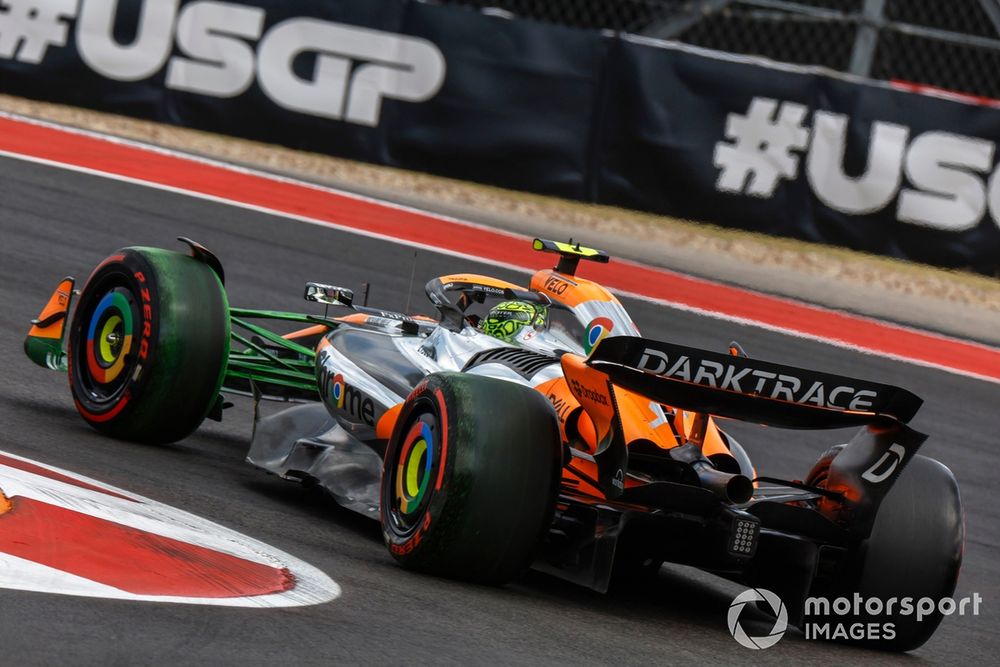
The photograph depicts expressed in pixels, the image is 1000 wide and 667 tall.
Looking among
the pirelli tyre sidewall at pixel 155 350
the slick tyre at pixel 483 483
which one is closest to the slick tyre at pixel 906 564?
the slick tyre at pixel 483 483

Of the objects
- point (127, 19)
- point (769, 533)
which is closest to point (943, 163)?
point (127, 19)

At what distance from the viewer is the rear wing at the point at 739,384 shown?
451 cm

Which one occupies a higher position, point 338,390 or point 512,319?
point 512,319

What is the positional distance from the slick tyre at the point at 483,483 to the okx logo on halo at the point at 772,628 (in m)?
0.75

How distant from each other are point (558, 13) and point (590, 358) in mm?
15927

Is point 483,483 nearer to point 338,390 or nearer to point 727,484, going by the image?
point 727,484

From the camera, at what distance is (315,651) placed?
368 centimetres

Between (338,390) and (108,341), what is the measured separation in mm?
953

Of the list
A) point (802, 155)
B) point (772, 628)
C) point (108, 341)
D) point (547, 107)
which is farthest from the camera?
point (547, 107)

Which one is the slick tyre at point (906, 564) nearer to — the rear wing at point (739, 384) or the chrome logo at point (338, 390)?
the rear wing at point (739, 384)

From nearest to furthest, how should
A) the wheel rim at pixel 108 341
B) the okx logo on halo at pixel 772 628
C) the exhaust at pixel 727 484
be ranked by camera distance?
the exhaust at pixel 727 484, the okx logo on halo at pixel 772 628, the wheel rim at pixel 108 341

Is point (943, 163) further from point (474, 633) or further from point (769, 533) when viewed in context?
point (474, 633)

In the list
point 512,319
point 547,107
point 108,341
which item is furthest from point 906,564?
point 547,107

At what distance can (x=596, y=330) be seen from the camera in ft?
18.5
